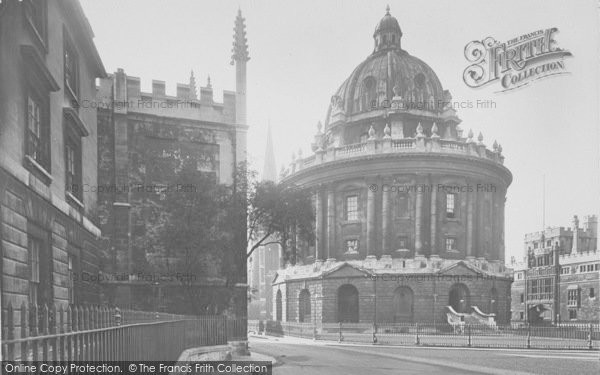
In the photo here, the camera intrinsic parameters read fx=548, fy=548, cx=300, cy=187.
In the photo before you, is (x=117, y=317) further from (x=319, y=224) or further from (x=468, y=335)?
(x=319, y=224)

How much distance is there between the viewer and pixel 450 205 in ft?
147

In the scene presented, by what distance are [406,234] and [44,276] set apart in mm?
35589

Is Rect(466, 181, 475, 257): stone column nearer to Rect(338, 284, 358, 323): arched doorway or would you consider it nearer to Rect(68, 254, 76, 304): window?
Rect(338, 284, 358, 323): arched doorway

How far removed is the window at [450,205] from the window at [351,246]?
25.5 ft

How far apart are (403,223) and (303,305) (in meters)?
11.6

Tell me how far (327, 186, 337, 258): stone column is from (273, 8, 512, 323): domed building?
0.30ft

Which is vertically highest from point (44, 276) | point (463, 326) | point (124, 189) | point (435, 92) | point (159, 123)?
point (435, 92)

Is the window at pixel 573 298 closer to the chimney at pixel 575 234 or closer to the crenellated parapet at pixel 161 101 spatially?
the chimney at pixel 575 234

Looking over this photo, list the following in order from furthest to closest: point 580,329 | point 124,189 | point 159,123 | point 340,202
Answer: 1. point 340,202
2. point 580,329
3. point 159,123
4. point 124,189

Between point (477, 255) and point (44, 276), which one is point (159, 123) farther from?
point (477, 255)

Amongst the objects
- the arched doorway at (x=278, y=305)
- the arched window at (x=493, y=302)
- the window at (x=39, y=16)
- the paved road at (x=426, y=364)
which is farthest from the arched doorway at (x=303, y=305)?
the window at (x=39, y=16)

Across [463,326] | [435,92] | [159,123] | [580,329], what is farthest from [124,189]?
[435,92]

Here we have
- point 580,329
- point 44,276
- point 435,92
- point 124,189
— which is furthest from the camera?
point 435,92

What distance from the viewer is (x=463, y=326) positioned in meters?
35.4
